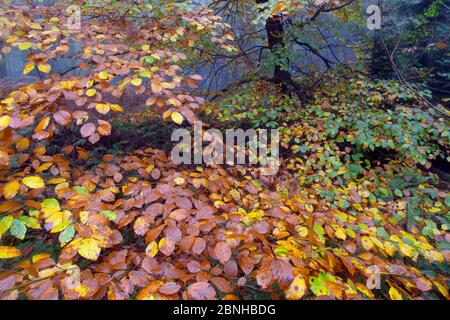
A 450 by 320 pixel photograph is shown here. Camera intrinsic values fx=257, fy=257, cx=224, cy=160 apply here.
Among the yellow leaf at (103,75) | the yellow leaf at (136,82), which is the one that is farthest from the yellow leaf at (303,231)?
the yellow leaf at (103,75)

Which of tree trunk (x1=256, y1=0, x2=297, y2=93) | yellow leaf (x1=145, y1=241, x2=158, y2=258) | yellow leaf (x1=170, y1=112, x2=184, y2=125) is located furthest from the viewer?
tree trunk (x1=256, y1=0, x2=297, y2=93)

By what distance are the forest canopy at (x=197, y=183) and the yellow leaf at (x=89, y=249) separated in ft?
0.03

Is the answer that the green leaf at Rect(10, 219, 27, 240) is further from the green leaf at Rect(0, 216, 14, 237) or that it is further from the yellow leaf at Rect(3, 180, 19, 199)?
the yellow leaf at Rect(3, 180, 19, 199)

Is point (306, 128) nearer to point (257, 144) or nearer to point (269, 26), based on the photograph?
point (257, 144)

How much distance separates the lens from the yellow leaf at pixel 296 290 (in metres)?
1.44

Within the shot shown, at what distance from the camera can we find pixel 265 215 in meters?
2.45

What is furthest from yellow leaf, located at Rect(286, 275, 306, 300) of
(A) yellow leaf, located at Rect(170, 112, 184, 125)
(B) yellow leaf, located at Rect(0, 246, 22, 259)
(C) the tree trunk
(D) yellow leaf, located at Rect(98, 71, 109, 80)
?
(C) the tree trunk

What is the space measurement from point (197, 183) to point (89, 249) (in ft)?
4.03

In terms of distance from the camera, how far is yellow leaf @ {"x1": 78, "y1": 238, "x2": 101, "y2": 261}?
1524 millimetres

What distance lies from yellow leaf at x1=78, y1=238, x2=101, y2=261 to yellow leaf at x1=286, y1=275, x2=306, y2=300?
3.73 feet

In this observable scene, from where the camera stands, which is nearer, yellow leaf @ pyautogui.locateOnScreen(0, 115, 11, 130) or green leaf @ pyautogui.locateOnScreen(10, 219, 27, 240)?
green leaf @ pyautogui.locateOnScreen(10, 219, 27, 240)
